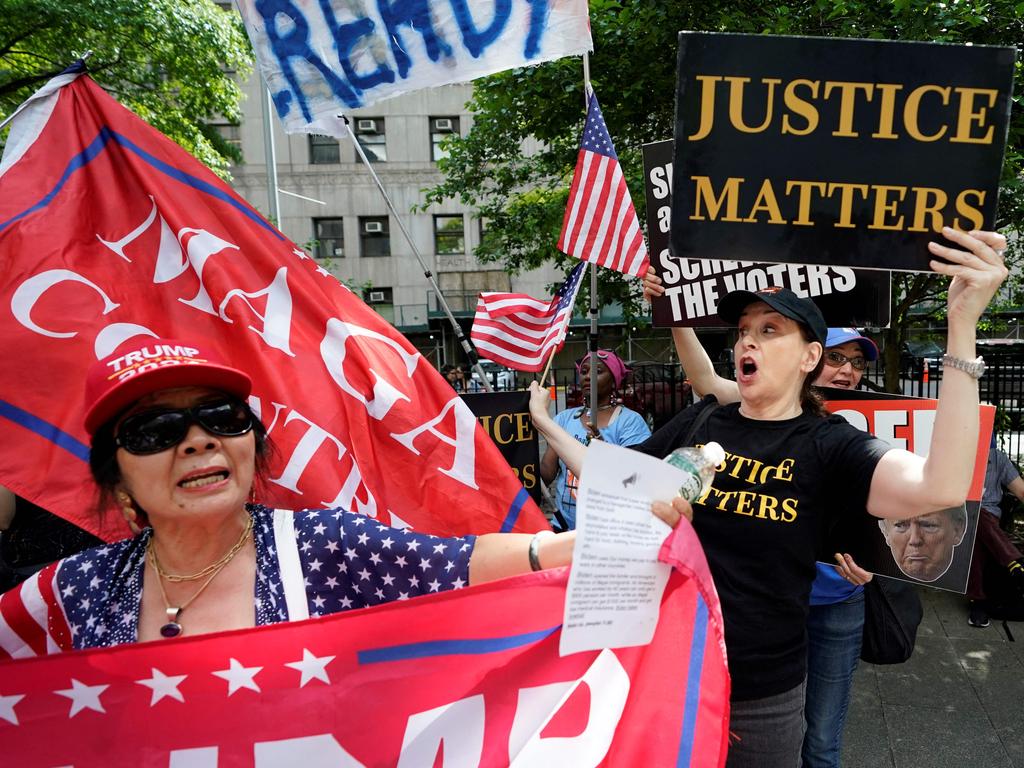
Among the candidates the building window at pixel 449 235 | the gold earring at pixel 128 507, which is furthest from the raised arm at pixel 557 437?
the building window at pixel 449 235

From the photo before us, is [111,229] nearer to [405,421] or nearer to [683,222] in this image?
[405,421]

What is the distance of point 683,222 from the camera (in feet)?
8.05

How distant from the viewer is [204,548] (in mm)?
1830

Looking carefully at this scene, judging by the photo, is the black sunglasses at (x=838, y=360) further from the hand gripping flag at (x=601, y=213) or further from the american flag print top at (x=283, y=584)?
the american flag print top at (x=283, y=584)

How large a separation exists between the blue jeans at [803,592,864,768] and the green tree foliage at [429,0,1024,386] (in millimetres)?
4156

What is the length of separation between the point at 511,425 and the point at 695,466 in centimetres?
280

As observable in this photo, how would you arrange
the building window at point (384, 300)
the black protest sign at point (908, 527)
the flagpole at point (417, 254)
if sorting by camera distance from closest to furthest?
the black protest sign at point (908, 527) < the flagpole at point (417, 254) < the building window at point (384, 300)

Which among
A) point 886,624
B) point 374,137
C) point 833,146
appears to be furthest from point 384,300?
point 833,146

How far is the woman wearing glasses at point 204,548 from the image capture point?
5.71 feet

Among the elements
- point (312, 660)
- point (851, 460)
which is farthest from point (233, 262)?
point (851, 460)

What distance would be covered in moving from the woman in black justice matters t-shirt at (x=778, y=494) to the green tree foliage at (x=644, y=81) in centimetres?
397

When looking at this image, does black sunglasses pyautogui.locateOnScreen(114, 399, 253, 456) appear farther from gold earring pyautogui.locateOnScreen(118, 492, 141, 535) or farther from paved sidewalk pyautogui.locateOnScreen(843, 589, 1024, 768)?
paved sidewalk pyautogui.locateOnScreen(843, 589, 1024, 768)

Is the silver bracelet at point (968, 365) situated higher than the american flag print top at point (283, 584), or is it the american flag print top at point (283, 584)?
the silver bracelet at point (968, 365)

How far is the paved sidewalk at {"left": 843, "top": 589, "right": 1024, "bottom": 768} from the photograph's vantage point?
3787 millimetres
